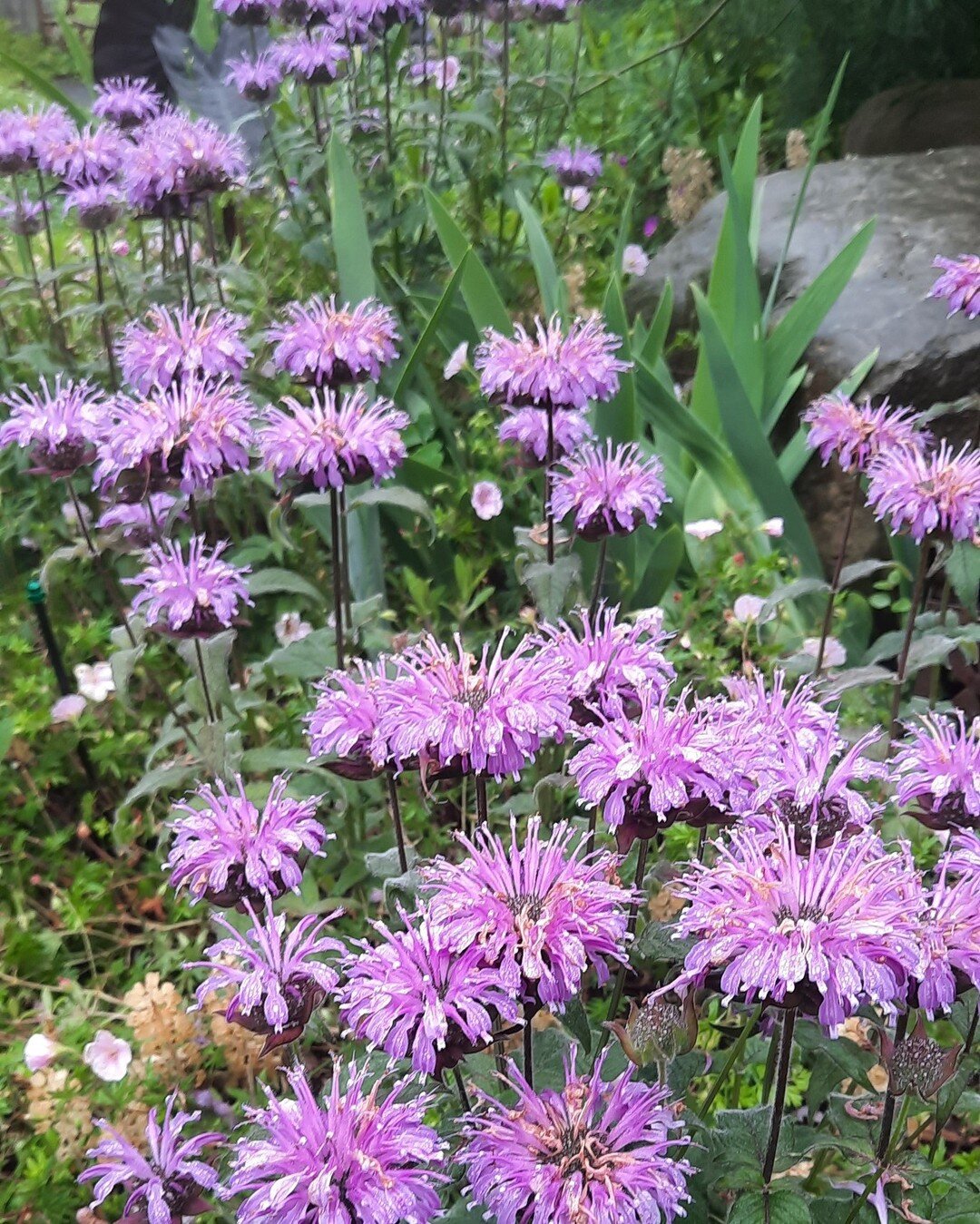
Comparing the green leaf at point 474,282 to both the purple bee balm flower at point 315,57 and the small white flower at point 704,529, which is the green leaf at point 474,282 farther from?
the small white flower at point 704,529

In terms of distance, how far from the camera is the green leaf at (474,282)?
6.34ft

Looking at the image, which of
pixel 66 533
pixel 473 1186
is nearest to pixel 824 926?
pixel 473 1186

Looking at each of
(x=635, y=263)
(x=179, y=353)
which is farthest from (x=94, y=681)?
(x=635, y=263)

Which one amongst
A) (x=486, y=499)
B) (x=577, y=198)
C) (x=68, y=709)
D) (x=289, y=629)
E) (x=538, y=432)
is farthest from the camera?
(x=577, y=198)

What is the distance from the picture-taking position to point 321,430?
1.18 m

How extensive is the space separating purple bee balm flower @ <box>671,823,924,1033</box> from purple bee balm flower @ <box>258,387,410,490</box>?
2.18ft

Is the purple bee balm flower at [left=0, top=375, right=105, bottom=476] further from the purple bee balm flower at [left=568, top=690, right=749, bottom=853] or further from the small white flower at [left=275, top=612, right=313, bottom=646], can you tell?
the purple bee balm flower at [left=568, top=690, right=749, bottom=853]

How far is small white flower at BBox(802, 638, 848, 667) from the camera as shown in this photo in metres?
1.63

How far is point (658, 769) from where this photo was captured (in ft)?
2.47

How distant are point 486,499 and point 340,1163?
4.51 feet

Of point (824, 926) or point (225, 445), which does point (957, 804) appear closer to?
point (824, 926)

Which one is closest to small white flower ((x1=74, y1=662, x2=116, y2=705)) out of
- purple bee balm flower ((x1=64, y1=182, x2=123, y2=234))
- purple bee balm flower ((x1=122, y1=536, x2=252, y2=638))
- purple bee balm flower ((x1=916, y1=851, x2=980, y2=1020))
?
purple bee balm flower ((x1=122, y1=536, x2=252, y2=638))

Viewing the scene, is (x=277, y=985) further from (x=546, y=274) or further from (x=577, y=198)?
(x=577, y=198)

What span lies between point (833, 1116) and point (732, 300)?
5.01ft
